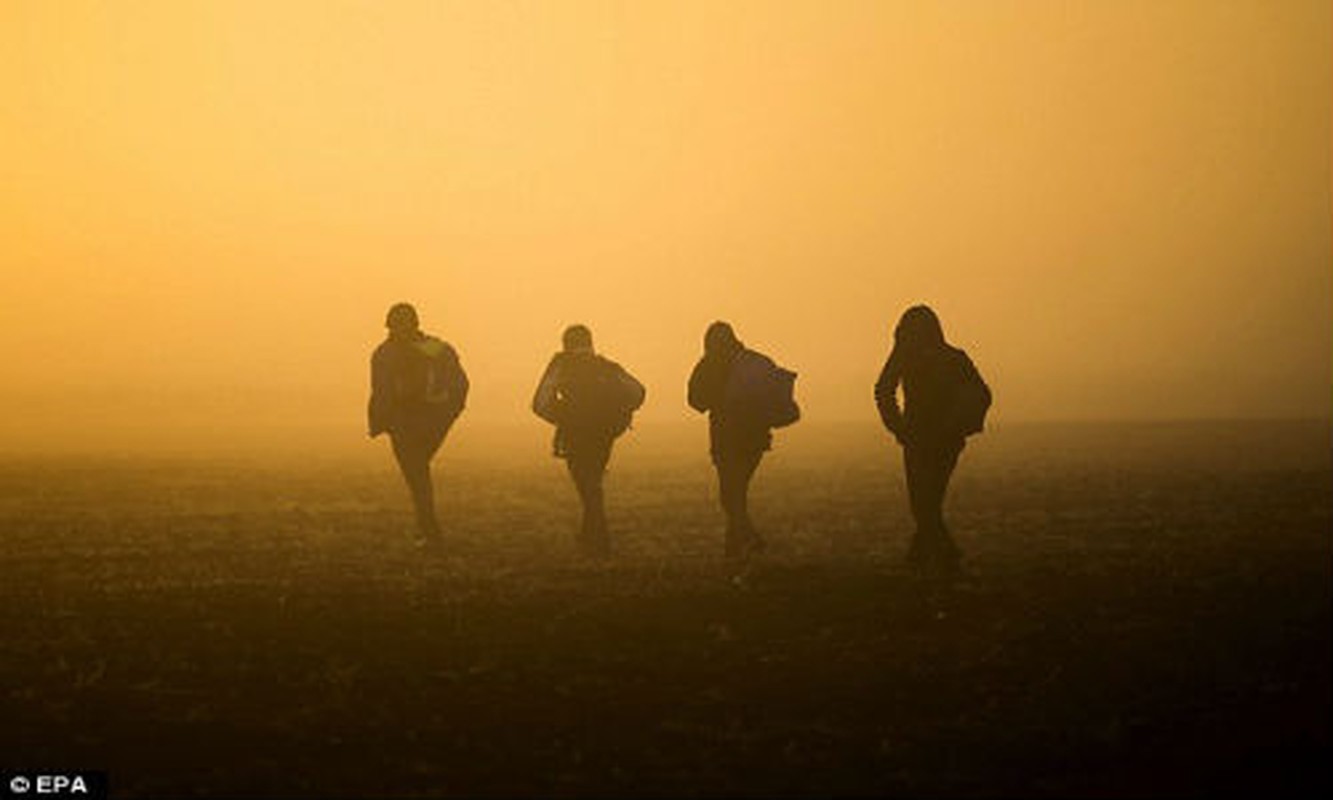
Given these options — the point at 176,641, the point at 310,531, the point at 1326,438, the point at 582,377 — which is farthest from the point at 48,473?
the point at 1326,438

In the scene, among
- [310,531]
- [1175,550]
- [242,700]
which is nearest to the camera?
[242,700]

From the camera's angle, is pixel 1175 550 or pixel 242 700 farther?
pixel 1175 550

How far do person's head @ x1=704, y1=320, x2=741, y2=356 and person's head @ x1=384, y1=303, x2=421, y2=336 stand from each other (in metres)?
3.27

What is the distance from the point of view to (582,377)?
1545cm

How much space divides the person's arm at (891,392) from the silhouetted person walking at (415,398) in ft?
16.5

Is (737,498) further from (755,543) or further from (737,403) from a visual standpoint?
(737,403)

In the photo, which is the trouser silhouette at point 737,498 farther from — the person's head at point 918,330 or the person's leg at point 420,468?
the person's leg at point 420,468

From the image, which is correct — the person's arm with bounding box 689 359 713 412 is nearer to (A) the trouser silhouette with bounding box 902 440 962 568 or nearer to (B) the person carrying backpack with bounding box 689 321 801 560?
(B) the person carrying backpack with bounding box 689 321 801 560

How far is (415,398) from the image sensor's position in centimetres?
1564

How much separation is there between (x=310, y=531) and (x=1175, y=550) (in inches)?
382

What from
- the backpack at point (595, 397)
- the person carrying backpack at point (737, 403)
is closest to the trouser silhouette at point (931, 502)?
the person carrying backpack at point (737, 403)

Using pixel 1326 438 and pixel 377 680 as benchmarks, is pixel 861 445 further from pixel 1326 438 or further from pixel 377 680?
pixel 377 680

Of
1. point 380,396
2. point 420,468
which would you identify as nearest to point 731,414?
point 420,468

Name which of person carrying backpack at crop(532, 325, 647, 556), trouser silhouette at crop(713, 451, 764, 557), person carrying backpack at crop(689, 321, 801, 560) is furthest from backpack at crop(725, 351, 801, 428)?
person carrying backpack at crop(532, 325, 647, 556)
